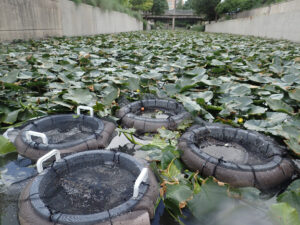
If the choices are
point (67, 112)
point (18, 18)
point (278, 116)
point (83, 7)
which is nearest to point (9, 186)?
point (67, 112)

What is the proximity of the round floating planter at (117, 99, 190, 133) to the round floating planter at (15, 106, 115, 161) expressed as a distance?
0.15 m

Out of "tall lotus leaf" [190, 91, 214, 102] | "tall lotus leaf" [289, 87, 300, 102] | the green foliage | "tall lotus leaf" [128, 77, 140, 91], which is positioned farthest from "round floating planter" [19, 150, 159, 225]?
"tall lotus leaf" [289, 87, 300, 102]

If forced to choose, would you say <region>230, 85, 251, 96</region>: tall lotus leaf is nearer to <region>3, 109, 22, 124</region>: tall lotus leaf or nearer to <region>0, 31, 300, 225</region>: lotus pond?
<region>0, 31, 300, 225</region>: lotus pond

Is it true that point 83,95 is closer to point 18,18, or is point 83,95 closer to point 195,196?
point 195,196

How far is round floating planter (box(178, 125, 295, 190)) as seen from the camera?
790mm

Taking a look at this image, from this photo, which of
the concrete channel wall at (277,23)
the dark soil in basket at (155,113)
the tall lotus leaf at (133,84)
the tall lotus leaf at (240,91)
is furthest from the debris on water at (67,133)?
the concrete channel wall at (277,23)

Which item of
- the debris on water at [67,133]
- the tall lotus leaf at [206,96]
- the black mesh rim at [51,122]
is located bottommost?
the debris on water at [67,133]

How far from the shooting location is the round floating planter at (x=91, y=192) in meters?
0.58

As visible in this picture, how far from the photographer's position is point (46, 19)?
571 cm

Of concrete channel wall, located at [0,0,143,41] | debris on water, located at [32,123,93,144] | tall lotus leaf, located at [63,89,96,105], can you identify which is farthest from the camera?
concrete channel wall, located at [0,0,143,41]

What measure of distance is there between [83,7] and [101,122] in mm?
7806

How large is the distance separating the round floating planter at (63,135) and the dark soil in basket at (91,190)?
0.53 feet

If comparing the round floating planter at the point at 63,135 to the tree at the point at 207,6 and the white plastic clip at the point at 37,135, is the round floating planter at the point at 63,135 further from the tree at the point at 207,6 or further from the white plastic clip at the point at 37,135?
the tree at the point at 207,6

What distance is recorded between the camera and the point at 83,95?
144cm
